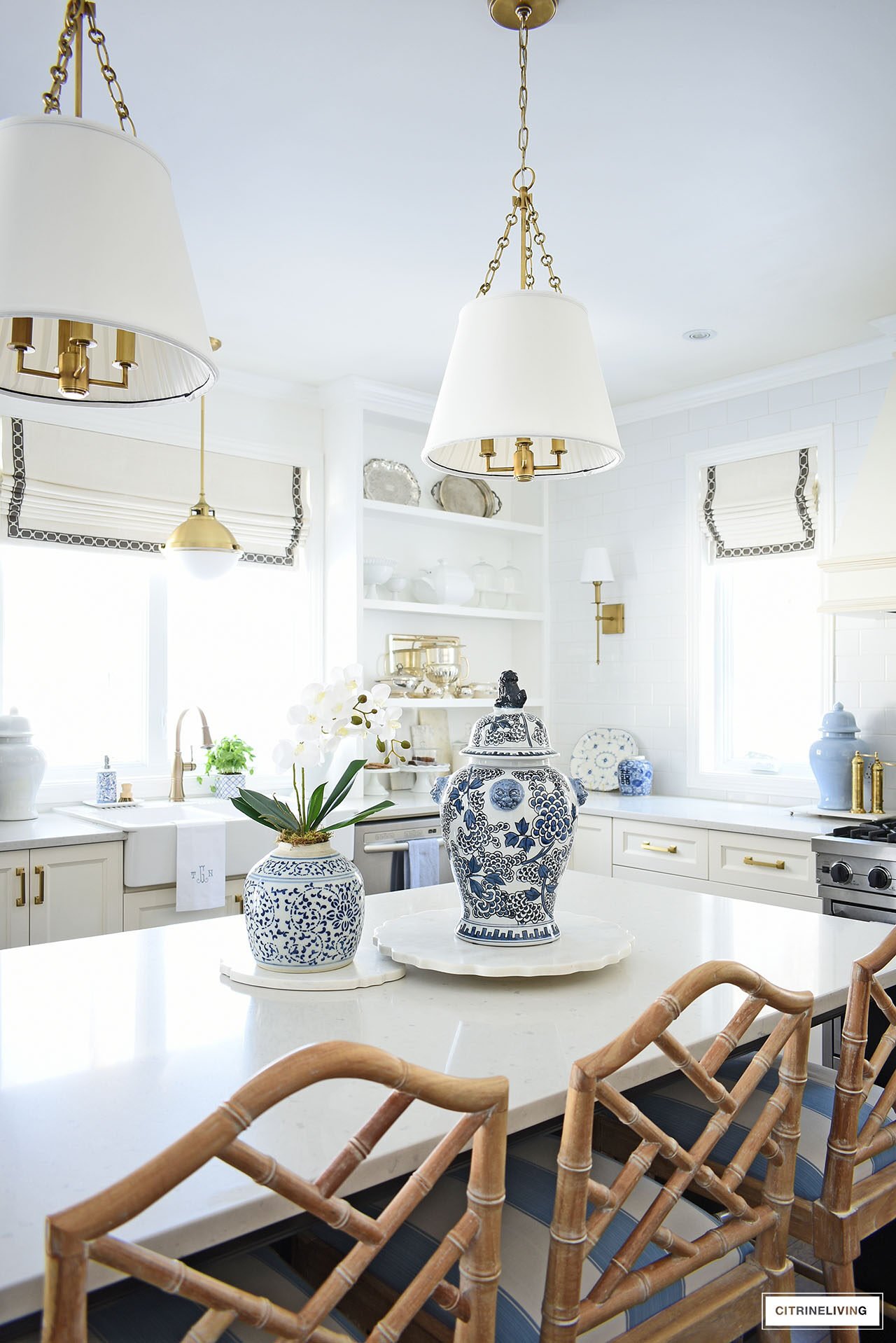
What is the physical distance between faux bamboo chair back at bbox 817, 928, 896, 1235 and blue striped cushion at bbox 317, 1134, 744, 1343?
180mm

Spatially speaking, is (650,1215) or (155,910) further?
(155,910)

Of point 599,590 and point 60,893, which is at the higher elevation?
point 599,590

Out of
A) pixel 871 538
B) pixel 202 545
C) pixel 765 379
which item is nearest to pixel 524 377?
pixel 202 545

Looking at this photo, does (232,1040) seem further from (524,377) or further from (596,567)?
(596,567)

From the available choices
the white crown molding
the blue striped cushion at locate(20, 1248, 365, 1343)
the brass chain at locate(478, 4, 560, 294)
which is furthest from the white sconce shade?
the blue striped cushion at locate(20, 1248, 365, 1343)

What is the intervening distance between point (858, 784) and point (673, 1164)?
8.95 feet

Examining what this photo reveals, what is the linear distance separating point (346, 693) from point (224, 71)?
1.53m

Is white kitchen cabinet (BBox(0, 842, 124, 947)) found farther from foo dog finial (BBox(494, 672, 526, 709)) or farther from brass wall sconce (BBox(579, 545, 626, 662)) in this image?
brass wall sconce (BBox(579, 545, 626, 662))

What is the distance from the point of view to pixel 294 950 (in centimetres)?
158

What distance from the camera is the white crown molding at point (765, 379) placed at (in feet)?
12.5

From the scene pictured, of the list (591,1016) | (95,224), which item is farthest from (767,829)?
(95,224)

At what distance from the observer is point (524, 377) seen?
158 cm

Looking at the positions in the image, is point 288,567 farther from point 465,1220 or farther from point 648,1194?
point 465,1220

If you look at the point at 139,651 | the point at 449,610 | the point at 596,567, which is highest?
the point at 596,567
